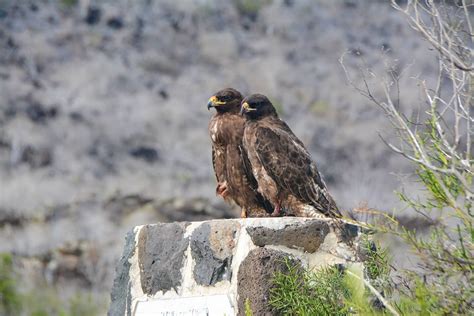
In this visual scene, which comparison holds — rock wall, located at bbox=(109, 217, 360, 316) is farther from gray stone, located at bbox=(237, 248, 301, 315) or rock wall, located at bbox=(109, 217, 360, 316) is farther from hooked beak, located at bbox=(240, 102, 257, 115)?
hooked beak, located at bbox=(240, 102, 257, 115)

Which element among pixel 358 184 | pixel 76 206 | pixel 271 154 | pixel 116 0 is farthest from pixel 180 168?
pixel 271 154

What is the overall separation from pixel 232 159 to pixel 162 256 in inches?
38.5

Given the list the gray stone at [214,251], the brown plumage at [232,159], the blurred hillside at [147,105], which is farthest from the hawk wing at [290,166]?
the blurred hillside at [147,105]

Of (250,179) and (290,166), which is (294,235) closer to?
(290,166)

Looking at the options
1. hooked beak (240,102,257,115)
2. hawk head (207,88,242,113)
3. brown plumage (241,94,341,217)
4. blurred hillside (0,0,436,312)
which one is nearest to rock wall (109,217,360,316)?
brown plumage (241,94,341,217)

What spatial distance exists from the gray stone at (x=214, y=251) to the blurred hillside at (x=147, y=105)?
6684 mm

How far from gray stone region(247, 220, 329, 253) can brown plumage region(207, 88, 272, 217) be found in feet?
3.32

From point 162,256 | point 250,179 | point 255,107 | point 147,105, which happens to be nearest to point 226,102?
point 255,107

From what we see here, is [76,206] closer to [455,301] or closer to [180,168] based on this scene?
[180,168]

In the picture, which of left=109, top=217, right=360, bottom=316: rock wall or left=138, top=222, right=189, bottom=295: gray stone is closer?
left=109, top=217, right=360, bottom=316: rock wall

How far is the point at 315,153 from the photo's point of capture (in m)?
15.8

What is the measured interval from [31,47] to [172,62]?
2536mm

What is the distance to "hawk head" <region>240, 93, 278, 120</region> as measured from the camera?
5.92 meters

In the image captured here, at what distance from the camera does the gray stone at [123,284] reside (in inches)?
212
